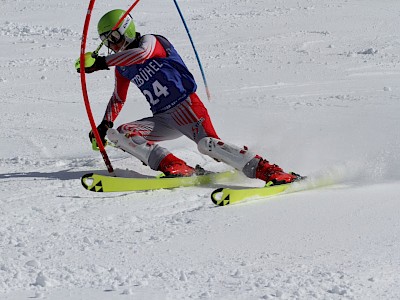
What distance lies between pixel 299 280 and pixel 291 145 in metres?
3.38

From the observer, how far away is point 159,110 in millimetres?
6477

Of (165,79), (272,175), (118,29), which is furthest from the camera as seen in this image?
(165,79)

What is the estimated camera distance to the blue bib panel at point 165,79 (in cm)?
631

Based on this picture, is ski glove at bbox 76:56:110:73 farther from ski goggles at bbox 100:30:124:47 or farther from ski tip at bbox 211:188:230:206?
ski tip at bbox 211:188:230:206

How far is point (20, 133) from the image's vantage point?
26.7 ft

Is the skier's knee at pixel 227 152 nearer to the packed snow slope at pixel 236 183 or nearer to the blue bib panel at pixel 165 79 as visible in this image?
the packed snow slope at pixel 236 183

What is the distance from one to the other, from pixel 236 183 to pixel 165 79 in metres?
1.08

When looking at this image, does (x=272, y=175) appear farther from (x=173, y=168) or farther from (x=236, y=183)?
(x=173, y=168)

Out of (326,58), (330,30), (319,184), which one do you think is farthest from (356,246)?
(330,30)

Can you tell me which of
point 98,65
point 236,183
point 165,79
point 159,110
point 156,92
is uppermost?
point 98,65

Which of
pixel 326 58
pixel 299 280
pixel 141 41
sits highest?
pixel 141 41

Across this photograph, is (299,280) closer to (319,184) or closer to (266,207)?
(266,207)

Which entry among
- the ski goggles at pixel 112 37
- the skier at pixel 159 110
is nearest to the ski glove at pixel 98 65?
the skier at pixel 159 110

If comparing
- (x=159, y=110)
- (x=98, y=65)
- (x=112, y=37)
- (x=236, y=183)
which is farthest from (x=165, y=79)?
(x=236, y=183)
